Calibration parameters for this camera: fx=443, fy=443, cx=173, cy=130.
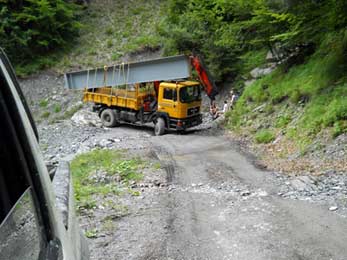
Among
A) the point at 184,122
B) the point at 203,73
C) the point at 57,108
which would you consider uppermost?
the point at 203,73

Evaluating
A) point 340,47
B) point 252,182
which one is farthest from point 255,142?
point 252,182

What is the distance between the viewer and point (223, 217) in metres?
7.17

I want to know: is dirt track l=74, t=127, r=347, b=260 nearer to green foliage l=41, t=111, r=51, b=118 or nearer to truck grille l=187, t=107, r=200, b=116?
truck grille l=187, t=107, r=200, b=116

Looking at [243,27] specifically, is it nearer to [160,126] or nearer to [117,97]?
[160,126]

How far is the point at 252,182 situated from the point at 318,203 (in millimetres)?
1921

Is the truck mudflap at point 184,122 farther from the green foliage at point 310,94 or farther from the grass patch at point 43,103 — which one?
the grass patch at point 43,103

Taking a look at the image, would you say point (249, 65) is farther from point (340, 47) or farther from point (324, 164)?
point (324, 164)

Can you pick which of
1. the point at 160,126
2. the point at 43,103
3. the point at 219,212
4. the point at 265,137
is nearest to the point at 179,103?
the point at 160,126

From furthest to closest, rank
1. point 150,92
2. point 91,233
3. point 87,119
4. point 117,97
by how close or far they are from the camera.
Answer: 1. point 87,119
2. point 117,97
3. point 150,92
4. point 91,233

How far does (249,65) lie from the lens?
70.6ft

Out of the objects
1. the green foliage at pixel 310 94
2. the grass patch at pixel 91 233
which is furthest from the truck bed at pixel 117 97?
the grass patch at pixel 91 233

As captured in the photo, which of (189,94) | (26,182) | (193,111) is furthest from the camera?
(193,111)

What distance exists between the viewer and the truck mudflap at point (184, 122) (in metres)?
17.4

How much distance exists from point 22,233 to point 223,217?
6.18 meters
